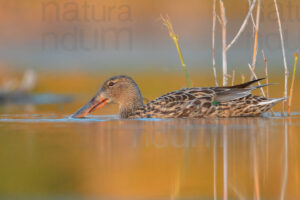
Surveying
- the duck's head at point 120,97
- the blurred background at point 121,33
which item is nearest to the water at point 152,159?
the duck's head at point 120,97

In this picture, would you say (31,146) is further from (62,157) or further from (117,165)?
(117,165)

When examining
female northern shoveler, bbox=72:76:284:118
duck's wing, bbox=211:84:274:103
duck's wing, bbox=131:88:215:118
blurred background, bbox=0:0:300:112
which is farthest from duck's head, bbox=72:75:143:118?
blurred background, bbox=0:0:300:112

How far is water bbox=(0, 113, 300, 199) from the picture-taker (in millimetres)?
5043

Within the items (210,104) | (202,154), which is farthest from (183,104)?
(202,154)

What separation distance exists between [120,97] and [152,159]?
3402 millimetres

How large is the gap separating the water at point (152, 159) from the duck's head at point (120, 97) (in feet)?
2.58

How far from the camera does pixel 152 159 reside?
6.07m

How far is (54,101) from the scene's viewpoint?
12594mm

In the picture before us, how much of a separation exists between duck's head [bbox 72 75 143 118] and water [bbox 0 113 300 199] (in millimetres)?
786

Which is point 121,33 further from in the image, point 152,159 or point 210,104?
point 152,159

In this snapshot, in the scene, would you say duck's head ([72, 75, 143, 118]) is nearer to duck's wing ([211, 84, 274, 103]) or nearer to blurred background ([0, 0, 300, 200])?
blurred background ([0, 0, 300, 200])

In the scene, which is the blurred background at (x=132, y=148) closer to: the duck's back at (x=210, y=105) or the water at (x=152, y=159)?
the water at (x=152, y=159)

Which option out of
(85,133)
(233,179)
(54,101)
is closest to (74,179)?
(233,179)

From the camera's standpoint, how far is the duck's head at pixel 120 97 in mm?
9336
